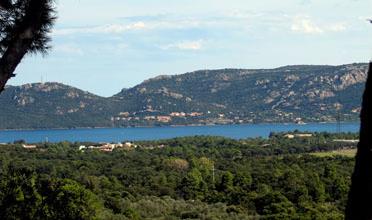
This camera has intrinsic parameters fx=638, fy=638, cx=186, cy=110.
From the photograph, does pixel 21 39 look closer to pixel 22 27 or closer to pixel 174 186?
pixel 22 27

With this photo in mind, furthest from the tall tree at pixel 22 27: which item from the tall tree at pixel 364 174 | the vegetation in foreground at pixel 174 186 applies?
the vegetation in foreground at pixel 174 186

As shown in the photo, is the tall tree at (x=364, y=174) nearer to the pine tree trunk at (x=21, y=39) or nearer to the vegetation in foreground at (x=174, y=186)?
the pine tree trunk at (x=21, y=39)

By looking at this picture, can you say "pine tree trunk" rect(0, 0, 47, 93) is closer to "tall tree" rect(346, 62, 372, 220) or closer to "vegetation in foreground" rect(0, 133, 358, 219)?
"tall tree" rect(346, 62, 372, 220)

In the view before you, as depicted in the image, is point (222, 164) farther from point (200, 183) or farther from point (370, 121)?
point (370, 121)

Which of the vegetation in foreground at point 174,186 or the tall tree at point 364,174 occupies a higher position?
the tall tree at point 364,174

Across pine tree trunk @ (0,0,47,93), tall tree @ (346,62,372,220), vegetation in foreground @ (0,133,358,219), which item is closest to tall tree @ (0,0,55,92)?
pine tree trunk @ (0,0,47,93)

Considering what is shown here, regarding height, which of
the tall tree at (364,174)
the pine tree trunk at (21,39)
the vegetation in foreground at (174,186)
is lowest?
the vegetation in foreground at (174,186)
